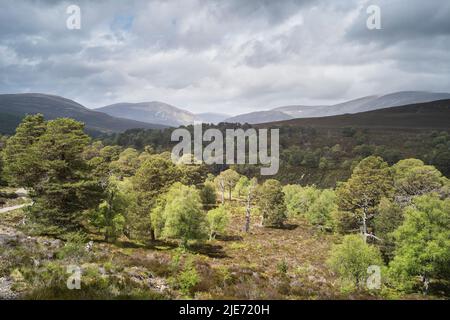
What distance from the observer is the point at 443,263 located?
2952cm

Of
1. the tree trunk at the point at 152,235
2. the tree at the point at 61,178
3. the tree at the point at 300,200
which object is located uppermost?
the tree at the point at 61,178

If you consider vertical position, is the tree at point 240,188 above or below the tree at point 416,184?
below

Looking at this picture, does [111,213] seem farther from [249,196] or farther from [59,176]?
[249,196]

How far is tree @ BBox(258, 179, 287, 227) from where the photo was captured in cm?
6588

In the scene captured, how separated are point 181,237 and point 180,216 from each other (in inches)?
112

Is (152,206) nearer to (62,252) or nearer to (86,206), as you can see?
(86,206)

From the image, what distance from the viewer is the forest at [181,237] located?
48.8 feet

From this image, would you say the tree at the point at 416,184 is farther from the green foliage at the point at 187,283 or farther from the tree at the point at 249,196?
the green foliage at the point at 187,283

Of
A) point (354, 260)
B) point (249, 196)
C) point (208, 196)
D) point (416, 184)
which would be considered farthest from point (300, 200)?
point (354, 260)

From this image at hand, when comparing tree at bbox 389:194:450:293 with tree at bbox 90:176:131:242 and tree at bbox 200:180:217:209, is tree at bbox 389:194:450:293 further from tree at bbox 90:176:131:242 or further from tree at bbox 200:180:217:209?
tree at bbox 200:180:217:209

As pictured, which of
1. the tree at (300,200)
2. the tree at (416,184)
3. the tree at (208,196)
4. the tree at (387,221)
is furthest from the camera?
the tree at (300,200)

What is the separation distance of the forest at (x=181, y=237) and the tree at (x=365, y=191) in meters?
0.19

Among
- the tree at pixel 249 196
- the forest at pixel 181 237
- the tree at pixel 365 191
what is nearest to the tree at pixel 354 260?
the forest at pixel 181 237
